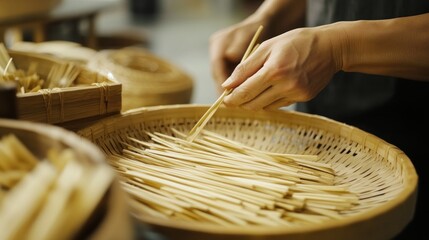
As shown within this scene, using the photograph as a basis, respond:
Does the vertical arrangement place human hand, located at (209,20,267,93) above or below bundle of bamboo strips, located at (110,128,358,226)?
above

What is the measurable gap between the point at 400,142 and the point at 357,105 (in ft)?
0.52

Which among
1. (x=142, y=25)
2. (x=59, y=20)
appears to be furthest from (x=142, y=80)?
(x=142, y=25)

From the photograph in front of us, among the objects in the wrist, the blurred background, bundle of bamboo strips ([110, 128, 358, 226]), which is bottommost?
the blurred background

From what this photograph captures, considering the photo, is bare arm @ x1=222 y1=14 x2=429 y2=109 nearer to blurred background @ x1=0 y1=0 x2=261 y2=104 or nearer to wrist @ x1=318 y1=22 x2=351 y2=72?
wrist @ x1=318 y1=22 x2=351 y2=72

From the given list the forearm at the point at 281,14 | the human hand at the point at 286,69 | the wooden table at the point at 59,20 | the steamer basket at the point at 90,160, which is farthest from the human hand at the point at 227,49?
the wooden table at the point at 59,20

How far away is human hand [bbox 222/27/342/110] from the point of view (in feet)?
3.15

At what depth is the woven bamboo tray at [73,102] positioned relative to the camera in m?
0.85

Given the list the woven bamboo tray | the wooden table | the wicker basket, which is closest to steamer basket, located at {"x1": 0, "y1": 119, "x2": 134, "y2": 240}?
the woven bamboo tray

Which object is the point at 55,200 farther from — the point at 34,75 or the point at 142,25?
the point at 142,25

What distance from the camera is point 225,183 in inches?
33.9

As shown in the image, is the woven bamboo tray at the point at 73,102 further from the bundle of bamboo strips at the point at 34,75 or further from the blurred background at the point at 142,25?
the blurred background at the point at 142,25

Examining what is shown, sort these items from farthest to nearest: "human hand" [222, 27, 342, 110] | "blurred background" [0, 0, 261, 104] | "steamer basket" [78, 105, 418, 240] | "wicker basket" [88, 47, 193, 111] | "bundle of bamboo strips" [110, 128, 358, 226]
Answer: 1. "blurred background" [0, 0, 261, 104]
2. "wicker basket" [88, 47, 193, 111]
3. "human hand" [222, 27, 342, 110]
4. "bundle of bamboo strips" [110, 128, 358, 226]
5. "steamer basket" [78, 105, 418, 240]

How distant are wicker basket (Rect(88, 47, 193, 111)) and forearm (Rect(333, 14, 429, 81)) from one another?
80cm

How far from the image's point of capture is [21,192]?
0.46 meters
